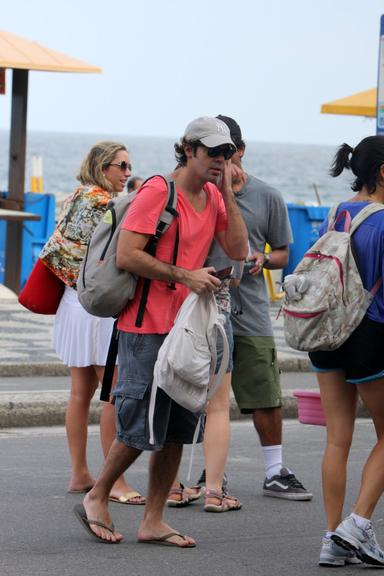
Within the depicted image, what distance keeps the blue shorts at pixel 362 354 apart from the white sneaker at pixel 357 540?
0.60m

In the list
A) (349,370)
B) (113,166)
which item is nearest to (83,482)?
(113,166)

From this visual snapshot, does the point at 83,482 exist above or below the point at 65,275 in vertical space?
below

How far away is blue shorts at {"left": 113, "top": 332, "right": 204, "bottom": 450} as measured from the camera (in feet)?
19.7

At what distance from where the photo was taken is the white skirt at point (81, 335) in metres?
7.34

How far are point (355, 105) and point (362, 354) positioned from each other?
15639mm

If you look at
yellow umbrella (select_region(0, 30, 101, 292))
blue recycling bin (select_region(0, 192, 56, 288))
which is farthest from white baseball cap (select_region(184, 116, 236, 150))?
blue recycling bin (select_region(0, 192, 56, 288))

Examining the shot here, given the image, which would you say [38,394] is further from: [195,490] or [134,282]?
[134,282]

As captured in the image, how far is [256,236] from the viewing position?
7613mm

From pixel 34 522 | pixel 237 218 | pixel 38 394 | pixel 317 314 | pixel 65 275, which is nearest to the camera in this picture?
pixel 317 314

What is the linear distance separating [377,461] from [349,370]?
40cm

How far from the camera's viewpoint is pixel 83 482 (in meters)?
7.54

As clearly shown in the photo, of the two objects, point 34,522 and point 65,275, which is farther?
point 65,275

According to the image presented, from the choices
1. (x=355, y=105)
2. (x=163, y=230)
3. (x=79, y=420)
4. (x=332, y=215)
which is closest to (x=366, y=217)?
(x=332, y=215)

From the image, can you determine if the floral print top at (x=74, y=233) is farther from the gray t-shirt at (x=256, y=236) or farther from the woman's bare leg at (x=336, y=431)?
the woman's bare leg at (x=336, y=431)
